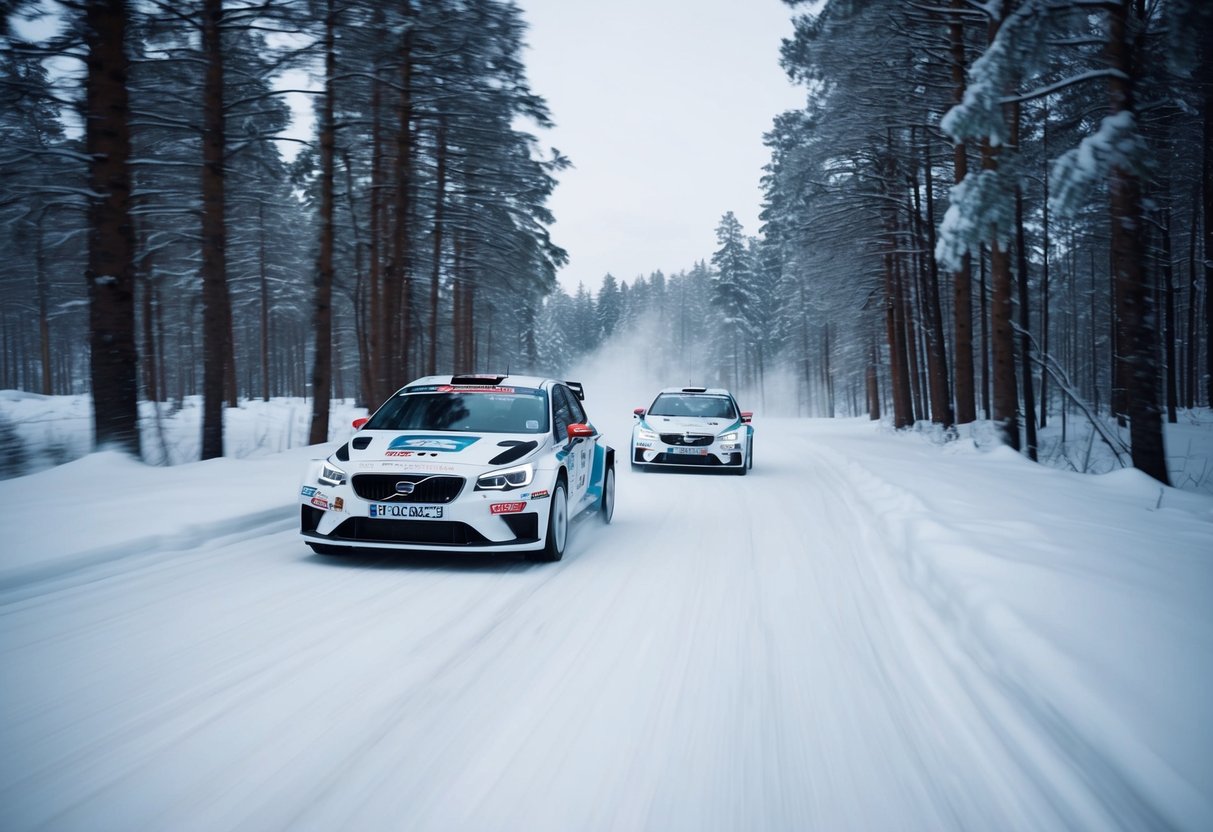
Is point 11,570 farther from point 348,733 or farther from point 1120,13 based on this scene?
point 1120,13

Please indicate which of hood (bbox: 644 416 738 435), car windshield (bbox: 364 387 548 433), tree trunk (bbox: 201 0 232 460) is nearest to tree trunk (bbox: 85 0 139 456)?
tree trunk (bbox: 201 0 232 460)

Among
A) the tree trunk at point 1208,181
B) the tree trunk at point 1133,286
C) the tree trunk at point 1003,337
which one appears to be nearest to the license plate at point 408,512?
the tree trunk at point 1133,286

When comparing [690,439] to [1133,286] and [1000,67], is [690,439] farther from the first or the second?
[1000,67]

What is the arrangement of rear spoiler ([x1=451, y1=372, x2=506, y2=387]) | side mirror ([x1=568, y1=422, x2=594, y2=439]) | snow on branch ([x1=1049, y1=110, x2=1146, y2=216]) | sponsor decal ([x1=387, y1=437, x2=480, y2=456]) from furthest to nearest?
snow on branch ([x1=1049, y1=110, x2=1146, y2=216]) < rear spoiler ([x1=451, y1=372, x2=506, y2=387]) < side mirror ([x1=568, y1=422, x2=594, y2=439]) < sponsor decal ([x1=387, y1=437, x2=480, y2=456])

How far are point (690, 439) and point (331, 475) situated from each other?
29.7 feet

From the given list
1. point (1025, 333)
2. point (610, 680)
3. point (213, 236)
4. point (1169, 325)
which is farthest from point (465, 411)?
point (1169, 325)

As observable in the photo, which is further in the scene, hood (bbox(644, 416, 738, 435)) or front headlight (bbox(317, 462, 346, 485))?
hood (bbox(644, 416, 738, 435))

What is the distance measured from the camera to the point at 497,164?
2267 cm

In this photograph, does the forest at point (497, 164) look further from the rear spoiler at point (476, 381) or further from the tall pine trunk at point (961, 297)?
the rear spoiler at point (476, 381)

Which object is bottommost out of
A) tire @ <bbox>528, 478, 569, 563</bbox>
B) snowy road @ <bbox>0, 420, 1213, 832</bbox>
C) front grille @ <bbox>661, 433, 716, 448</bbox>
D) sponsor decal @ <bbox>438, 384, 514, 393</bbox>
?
snowy road @ <bbox>0, 420, 1213, 832</bbox>

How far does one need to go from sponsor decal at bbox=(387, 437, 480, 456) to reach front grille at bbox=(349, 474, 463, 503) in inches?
12.9

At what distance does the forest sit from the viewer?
1040 centimetres

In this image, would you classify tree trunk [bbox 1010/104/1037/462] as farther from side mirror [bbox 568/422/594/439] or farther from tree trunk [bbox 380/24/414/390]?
tree trunk [bbox 380/24/414/390]

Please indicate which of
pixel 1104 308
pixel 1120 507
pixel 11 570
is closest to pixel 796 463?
pixel 1120 507
